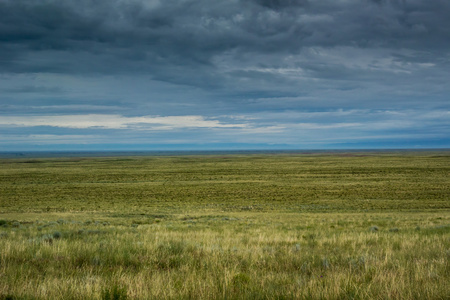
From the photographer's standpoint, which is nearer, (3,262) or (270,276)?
(270,276)

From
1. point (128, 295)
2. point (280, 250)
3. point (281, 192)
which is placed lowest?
point (281, 192)

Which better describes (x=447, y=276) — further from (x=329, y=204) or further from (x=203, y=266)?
(x=329, y=204)

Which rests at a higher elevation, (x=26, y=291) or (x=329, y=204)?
(x=26, y=291)

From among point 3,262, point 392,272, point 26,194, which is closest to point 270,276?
point 392,272

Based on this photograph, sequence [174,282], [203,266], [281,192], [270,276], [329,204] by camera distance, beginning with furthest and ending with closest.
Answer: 1. [281,192]
2. [329,204]
3. [203,266]
4. [270,276]
5. [174,282]

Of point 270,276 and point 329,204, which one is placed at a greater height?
point 270,276

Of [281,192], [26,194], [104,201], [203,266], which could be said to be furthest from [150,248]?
[26,194]

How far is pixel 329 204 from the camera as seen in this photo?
126 feet

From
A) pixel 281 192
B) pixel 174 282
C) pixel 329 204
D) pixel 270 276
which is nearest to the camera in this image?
pixel 174 282

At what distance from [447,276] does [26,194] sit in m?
56.4

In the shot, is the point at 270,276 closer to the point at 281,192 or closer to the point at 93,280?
the point at 93,280

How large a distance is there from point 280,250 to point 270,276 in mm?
2983

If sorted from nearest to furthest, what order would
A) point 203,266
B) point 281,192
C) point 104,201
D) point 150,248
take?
point 203,266 → point 150,248 → point 104,201 → point 281,192

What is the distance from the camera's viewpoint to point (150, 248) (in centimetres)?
830
